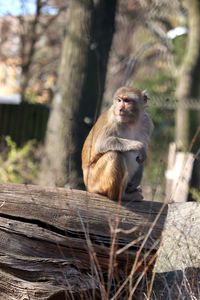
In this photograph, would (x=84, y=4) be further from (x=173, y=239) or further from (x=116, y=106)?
(x=173, y=239)

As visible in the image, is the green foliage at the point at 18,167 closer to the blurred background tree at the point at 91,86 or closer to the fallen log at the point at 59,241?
the blurred background tree at the point at 91,86

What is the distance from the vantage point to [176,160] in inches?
340

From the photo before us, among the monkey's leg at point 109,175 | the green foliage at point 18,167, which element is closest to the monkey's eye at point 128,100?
the monkey's leg at point 109,175

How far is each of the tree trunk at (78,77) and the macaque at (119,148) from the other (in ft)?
13.0

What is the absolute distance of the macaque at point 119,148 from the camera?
626 cm

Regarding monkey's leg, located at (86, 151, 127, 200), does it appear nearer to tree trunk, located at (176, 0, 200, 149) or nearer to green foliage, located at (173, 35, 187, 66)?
tree trunk, located at (176, 0, 200, 149)

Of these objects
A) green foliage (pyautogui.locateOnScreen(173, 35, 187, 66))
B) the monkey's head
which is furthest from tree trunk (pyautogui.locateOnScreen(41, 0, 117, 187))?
green foliage (pyautogui.locateOnScreen(173, 35, 187, 66))

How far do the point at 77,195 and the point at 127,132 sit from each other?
129 cm

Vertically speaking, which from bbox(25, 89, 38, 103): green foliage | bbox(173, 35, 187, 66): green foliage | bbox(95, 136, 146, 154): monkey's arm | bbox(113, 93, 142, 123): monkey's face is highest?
bbox(173, 35, 187, 66): green foliage

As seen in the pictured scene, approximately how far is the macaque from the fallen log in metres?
0.45

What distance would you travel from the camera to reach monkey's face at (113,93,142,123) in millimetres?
6660

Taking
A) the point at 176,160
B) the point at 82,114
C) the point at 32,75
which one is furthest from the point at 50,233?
the point at 32,75

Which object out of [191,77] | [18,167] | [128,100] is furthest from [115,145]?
[18,167]

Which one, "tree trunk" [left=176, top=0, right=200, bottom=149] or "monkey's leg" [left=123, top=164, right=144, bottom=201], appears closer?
"monkey's leg" [left=123, top=164, right=144, bottom=201]
